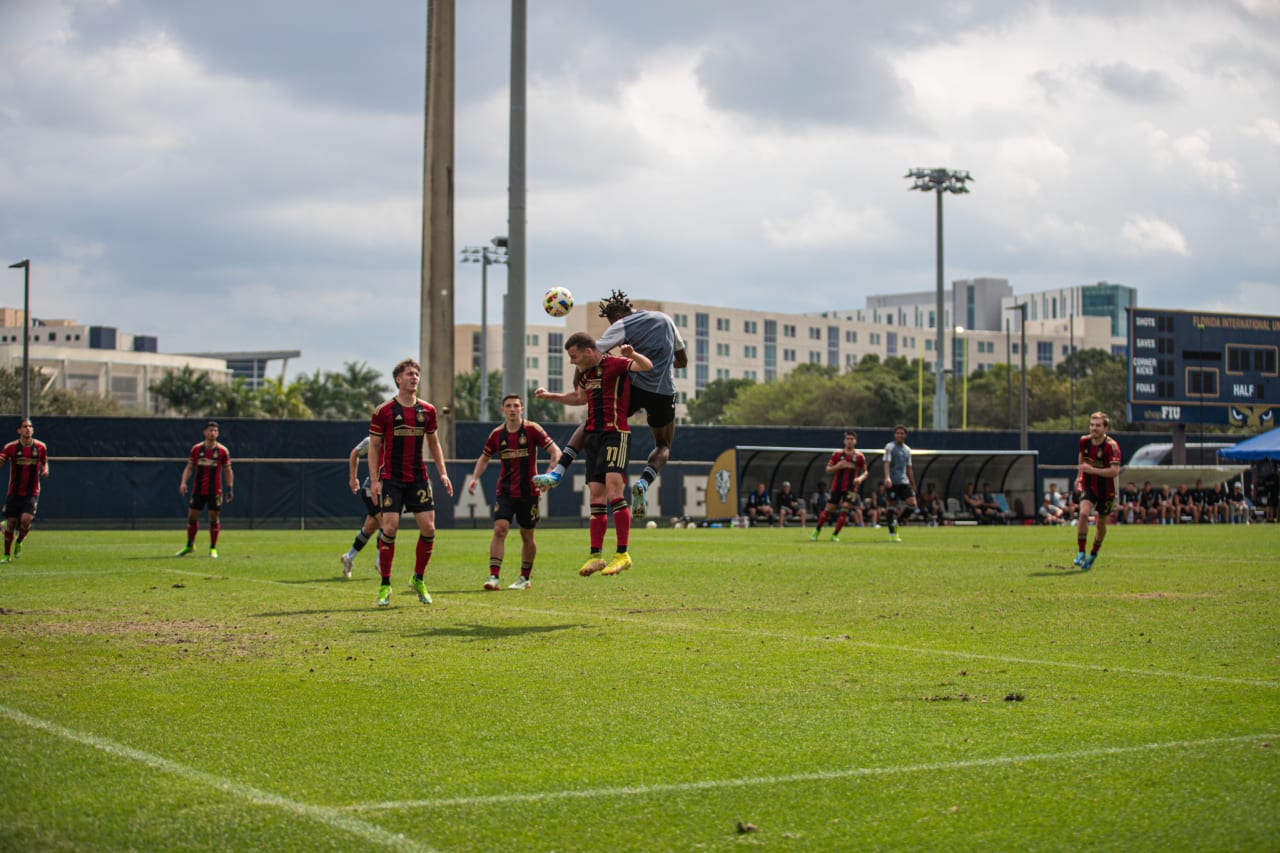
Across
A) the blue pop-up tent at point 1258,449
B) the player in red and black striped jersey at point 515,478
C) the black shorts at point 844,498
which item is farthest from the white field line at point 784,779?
the blue pop-up tent at point 1258,449

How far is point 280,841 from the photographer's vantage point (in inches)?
181

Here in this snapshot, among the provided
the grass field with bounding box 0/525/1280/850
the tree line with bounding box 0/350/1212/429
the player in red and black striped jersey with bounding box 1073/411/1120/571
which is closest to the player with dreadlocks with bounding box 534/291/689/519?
the grass field with bounding box 0/525/1280/850

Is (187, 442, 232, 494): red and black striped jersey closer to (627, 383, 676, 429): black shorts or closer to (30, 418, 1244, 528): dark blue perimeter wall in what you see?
(627, 383, 676, 429): black shorts

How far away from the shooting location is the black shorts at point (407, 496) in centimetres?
1292

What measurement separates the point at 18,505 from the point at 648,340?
1362 cm

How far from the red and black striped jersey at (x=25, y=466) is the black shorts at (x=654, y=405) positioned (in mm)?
12742

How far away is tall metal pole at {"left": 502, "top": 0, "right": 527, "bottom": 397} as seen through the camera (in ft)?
133

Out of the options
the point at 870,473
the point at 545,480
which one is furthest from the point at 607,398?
the point at 870,473

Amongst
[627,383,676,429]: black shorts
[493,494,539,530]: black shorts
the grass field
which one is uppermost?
[627,383,676,429]: black shorts

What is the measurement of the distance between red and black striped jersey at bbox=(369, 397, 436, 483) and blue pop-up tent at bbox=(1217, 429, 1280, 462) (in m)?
43.9

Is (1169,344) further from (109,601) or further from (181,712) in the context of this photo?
(181,712)

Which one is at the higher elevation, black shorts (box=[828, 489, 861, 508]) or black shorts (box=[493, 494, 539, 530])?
black shorts (box=[493, 494, 539, 530])

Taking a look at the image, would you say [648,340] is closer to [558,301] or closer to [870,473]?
[558,301]

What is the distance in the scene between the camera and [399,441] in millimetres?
13117
